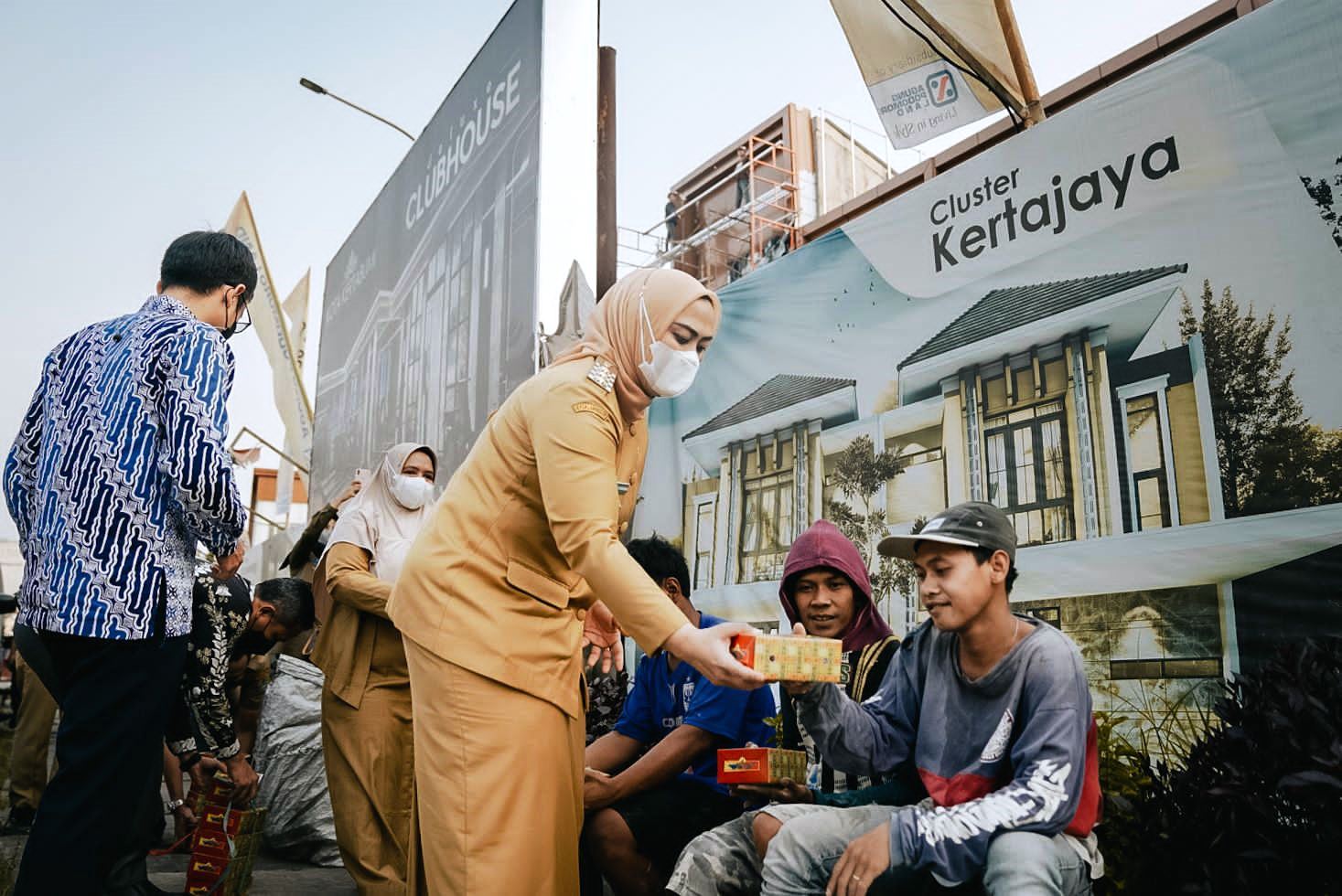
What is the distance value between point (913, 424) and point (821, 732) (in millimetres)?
1579

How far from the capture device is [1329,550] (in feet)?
7.32

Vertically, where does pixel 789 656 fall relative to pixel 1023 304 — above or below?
below

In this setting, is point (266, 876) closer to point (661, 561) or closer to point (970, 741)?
point (661, 561)

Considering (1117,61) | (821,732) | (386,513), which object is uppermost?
(1117,61)

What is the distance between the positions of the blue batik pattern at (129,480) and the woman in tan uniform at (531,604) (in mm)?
584

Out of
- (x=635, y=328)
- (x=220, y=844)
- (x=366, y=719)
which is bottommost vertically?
(x=220, y=844)

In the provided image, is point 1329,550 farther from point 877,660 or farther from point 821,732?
point 821,732

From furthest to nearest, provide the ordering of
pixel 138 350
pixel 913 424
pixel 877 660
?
pixel 913 424, pixel 877 660, pixel 138 350

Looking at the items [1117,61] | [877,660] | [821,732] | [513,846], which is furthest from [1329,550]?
[1117,61]

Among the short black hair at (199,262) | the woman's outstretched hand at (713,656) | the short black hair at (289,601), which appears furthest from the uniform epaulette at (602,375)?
the short black hair at (289,601)

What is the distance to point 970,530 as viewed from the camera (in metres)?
1.95

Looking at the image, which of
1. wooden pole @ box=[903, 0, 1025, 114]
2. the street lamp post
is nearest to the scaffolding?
the street lamp post

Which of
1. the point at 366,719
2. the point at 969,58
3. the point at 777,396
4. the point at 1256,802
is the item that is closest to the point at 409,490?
the point at 366,719

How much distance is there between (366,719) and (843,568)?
1.77 meters
